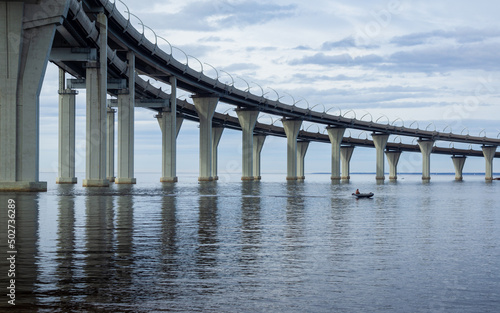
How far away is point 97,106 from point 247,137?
77.6 m

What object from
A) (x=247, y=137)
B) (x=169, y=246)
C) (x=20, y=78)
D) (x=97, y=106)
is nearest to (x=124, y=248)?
Answer: (x=169, y=246)

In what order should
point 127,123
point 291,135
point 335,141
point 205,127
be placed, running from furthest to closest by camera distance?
1. point 335,141
2. point 291,135
3. point 205,127
4. point 127,123

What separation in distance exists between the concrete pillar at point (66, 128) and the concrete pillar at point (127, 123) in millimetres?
8423

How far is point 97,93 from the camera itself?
7169cm

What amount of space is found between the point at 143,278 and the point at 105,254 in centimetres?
398

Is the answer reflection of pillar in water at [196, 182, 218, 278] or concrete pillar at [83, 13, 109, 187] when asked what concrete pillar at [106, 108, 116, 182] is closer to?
Result: concrete pillar at [83, 13, 109, 187]

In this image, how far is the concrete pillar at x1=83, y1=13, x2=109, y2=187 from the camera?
71125mm

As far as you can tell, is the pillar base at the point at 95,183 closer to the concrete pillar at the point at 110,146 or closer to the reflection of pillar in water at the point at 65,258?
the concrete pillar at the point at 110,146

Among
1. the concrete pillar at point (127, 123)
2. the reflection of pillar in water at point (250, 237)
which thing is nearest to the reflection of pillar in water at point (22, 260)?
the reflection of pillar in water at point (250, 237)

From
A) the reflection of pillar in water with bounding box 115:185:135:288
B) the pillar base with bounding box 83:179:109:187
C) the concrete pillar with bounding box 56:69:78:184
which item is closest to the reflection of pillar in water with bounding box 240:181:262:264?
the reflection of pillar in water with bounding box 115:185:135:288

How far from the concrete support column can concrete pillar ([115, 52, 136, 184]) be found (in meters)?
34.7

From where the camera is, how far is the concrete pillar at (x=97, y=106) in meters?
71.1

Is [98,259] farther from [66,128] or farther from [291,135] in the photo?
[291,135]

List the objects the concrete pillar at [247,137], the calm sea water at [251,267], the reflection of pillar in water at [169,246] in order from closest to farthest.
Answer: the calm sea water at [251,267]
the reflection of pillar in water at [169,246]
the concrete pillar at [247,137]
